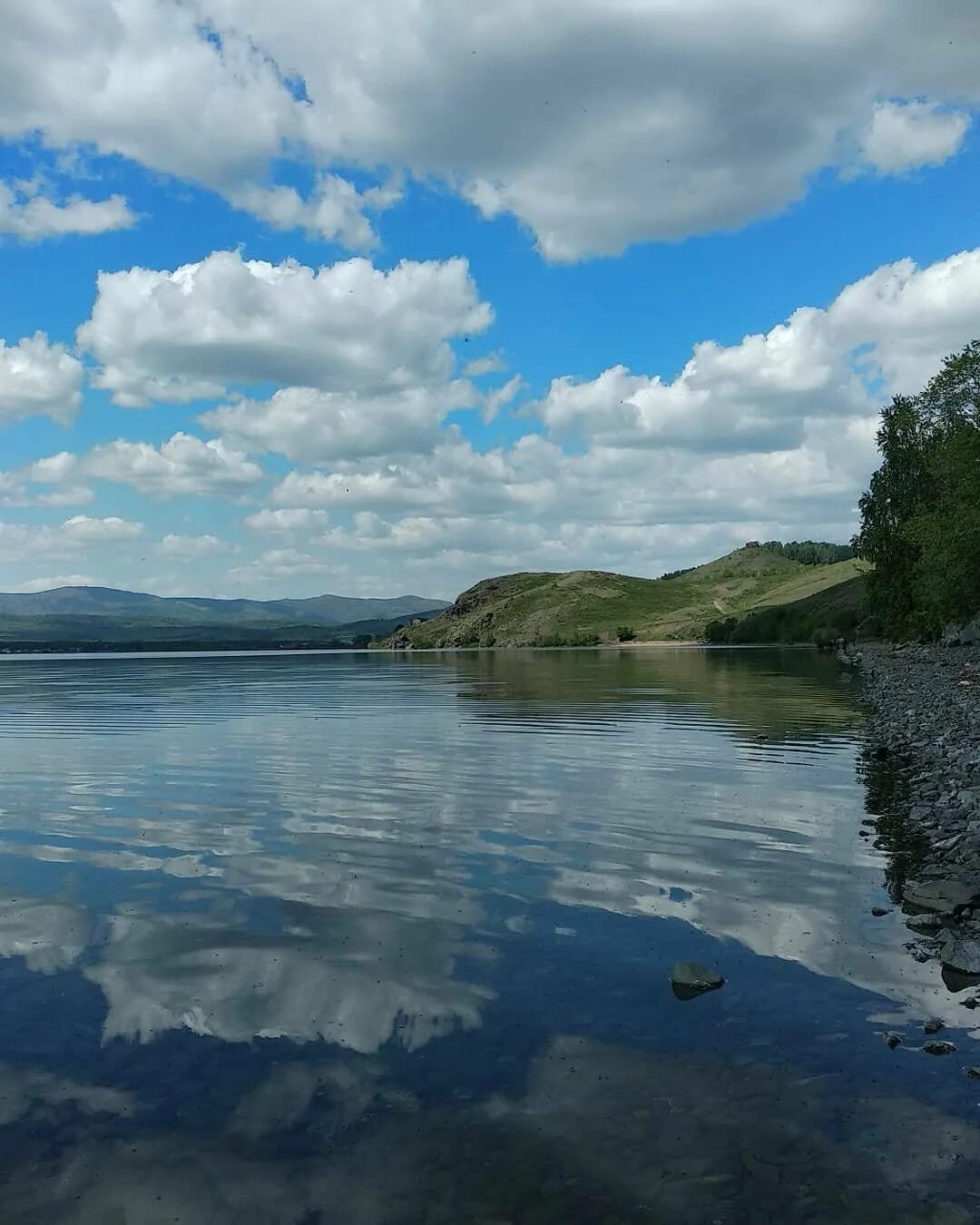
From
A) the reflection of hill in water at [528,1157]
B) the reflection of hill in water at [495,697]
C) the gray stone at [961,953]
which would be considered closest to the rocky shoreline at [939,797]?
the gray stone at [961,953]

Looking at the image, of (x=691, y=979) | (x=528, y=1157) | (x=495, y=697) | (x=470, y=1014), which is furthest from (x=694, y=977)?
(x=495, y=697)

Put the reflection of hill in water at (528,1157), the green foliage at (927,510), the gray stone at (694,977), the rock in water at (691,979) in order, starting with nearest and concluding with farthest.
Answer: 1. the reflection of hill in water at (528,1157)
2. the rock in water at (691,979)
3. the gray stone at (694,977)
4. the green foliage at (927,510)

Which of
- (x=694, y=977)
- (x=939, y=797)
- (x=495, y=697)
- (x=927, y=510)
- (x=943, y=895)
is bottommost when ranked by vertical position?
(x=495, y=697)

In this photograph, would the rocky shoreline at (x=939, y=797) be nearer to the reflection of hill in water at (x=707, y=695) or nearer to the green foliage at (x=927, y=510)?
the reflection of hill in water at (x=707, y=695)

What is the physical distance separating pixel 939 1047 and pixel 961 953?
3.55m

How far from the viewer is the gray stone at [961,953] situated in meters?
14.7

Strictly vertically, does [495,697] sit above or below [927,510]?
below

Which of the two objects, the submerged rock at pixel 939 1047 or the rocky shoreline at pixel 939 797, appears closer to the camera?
the submerged rock at pixel 939 1047

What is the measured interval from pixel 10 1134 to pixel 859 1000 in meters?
11.2

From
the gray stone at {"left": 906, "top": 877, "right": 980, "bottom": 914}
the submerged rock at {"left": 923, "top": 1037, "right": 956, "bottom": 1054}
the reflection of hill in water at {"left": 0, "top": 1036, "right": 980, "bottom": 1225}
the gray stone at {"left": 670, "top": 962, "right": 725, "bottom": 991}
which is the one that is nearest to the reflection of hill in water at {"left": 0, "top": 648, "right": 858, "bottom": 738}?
the gray stone at {"left": 906, "top": 877, "right": 980, "bottom": 914}

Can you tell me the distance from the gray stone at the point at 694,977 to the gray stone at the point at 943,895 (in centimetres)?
545

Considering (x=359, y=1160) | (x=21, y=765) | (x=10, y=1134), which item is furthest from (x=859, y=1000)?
(x=21, y=765)

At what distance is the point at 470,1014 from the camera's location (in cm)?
1357

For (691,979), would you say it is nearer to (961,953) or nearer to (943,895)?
(961,953)
